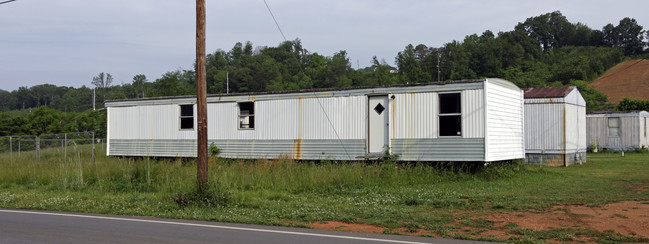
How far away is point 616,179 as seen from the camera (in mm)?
16453

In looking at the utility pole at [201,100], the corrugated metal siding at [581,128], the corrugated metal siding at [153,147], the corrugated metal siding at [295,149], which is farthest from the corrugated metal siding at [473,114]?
the corrugated metal siding at [153,147]

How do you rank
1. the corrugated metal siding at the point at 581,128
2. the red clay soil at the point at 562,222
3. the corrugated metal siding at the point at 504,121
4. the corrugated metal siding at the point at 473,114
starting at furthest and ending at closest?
the corrugated metal siding at the point at 581,128, the corrugated metal siding at the point at 504,121, the corrugated metal siding at the point at 473,114, the red clay soil at the point at 562,222

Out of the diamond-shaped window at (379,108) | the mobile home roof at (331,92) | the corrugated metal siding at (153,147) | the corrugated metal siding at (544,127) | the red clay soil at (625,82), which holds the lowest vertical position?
the corrugated metal siding at (153,147)

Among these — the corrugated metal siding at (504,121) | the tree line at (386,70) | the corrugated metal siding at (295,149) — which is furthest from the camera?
the tree line at (386,70)

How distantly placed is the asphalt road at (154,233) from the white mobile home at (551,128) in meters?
16.4

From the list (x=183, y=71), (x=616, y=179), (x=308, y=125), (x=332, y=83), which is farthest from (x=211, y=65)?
(x=616, y=179)

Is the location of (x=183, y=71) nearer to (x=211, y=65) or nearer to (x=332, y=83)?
(x=211, y=65)

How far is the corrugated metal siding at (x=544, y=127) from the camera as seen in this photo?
22.7 metres

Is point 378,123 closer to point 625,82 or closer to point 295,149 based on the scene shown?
point 295,149

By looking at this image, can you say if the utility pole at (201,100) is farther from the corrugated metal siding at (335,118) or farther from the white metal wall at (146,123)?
the white metal wall at (146,123)

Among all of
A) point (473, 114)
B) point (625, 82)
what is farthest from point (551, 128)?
point (625, 82)

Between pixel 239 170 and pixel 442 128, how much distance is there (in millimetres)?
6296

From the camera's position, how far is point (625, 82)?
8331 cm

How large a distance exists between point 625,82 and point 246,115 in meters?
78.2
